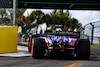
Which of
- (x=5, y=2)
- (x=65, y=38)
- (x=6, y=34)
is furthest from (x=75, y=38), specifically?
(x=5, y=2)

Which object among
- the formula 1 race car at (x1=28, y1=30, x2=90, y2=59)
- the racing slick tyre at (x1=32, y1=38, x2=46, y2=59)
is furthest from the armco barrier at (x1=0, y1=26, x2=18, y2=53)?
the racing slick tyre at (x1=32, y1=38, x2=46, y2=59)

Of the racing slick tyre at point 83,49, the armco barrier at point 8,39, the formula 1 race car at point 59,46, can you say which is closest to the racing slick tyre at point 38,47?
the formula 1 race car at point 59,46

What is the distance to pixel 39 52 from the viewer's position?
26.2 feet

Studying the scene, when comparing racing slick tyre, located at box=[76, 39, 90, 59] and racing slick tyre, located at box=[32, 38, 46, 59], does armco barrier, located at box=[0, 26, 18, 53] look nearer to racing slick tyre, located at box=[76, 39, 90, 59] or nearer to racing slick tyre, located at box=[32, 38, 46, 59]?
racing slick tyre, located at box=[32, 38, 46, 59]

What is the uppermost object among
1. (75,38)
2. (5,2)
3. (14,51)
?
(5,2)

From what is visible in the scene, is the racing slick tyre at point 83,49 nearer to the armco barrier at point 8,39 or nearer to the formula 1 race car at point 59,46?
the formula 1 race car at point 59,46

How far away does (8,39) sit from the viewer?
36.4 feet

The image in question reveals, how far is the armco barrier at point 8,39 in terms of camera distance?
10.9 meters

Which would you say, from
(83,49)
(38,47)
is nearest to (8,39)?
(38,47)

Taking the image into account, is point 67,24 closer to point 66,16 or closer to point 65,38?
point 66,16

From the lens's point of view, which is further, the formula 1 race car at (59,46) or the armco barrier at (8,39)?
the armco barrier at (8,39)

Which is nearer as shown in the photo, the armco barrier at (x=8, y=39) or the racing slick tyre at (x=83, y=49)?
the racing slick tyre at (x=83, y=49)

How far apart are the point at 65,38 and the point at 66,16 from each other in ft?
187

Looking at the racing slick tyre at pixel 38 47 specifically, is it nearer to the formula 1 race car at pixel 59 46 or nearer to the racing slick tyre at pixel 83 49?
the formula 1 race car at pixel 59 46
